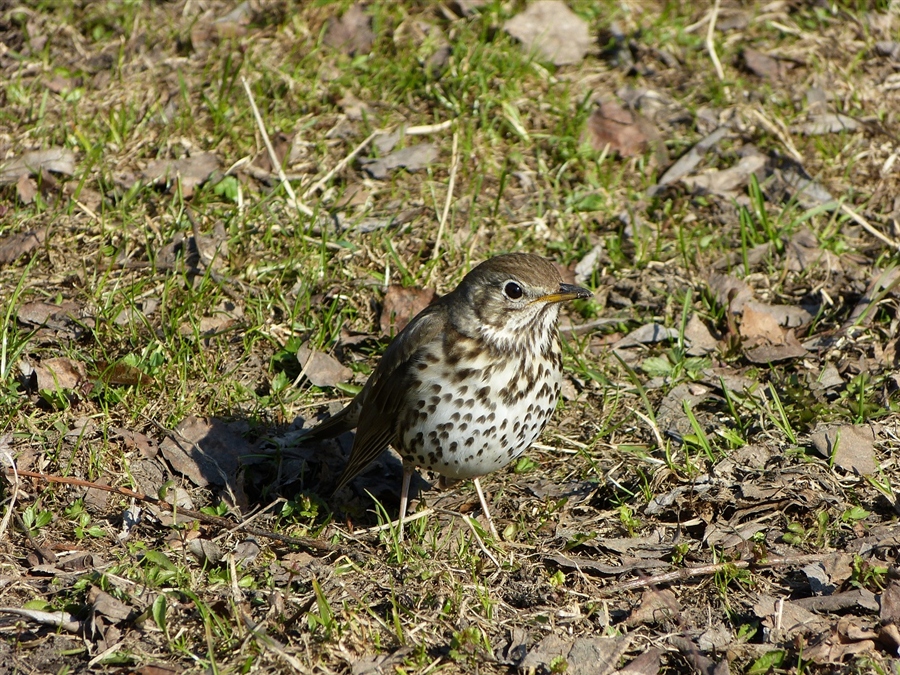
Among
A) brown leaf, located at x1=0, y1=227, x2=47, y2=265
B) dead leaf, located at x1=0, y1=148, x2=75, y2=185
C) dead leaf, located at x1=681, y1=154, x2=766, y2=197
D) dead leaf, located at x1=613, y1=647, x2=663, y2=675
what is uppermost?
dead leaf, located at x1=0, y1=148, x2=75, y2=185

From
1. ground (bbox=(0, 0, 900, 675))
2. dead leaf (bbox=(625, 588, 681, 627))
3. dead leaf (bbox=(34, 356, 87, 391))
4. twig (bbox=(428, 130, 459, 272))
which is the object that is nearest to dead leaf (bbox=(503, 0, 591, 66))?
ground (bbox=(0, 0, 900, 675))

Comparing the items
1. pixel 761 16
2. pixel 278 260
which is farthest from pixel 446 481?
pixel 761 16

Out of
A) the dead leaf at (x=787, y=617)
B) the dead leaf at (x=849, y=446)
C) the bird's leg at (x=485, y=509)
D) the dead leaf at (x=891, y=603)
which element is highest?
the dead leaf at (x=891, y=603)

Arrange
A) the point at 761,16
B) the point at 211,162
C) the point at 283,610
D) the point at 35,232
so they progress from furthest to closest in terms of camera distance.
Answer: the point at 761,16 < the point at 211,162 < the point at 35,232 < the point at 283,610

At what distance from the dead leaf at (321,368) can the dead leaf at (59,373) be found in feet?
3.49

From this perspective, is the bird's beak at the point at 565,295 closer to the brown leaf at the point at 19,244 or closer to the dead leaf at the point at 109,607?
the dead leaf at the point at 109,607

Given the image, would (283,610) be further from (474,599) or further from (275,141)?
(275,141)

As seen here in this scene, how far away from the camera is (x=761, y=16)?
7.77 metres

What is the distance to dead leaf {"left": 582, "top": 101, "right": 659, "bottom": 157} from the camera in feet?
22.6

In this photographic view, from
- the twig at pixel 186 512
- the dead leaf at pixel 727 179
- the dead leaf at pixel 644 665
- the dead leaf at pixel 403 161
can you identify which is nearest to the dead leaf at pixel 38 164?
the dead leaf at pixel 403 161

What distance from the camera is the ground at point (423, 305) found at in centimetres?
408

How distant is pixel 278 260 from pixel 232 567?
2289mm

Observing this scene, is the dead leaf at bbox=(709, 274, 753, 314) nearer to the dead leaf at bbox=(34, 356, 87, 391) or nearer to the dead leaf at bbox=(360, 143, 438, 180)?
the dead leaf at bbox=(360, 143, 438, 180)

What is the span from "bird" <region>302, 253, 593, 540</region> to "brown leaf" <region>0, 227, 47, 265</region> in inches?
94.4
